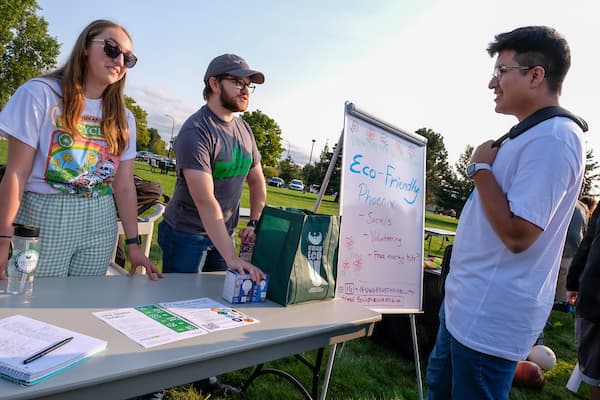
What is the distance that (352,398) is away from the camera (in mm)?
2656

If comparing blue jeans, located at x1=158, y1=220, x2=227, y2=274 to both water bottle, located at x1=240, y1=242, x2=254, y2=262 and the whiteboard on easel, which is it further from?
the whiteboard on easel

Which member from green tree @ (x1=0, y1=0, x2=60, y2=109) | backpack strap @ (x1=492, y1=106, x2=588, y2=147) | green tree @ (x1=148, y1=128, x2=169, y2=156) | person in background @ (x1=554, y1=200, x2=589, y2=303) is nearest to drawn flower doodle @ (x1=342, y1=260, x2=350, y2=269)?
backpack strap @ (x1=492, y1=106, x2=588, y2=147)

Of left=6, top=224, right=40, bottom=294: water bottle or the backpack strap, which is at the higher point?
the backpack strap

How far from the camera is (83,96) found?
4.99ft

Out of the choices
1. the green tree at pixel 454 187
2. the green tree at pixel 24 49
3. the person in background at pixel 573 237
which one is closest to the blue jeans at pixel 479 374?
the person in background at pixel 573 237

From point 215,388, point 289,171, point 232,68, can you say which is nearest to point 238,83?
point 232,68

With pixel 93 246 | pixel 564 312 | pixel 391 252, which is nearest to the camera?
pixel 93 246

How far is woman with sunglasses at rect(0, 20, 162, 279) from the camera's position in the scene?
138 cm

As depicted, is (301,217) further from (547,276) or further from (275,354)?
(547,276)

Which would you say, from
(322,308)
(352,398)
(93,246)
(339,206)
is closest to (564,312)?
(352,398)

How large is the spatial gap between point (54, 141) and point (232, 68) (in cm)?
83

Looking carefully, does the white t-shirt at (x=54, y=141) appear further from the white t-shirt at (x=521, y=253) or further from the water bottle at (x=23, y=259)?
the white t-shirt at (x=521, y=253)

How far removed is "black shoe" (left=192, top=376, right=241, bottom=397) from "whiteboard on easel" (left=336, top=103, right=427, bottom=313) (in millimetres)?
956

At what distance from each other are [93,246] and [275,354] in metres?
0.90
